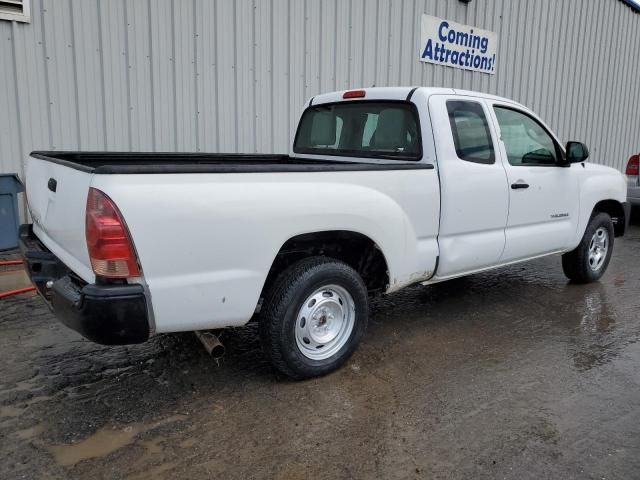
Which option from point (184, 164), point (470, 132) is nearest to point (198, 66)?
point (184, 164)

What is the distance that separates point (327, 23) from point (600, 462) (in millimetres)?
6986

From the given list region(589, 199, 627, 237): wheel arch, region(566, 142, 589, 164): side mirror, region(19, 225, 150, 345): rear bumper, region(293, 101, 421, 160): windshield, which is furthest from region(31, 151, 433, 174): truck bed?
region(589, 199, 627, 237): wheel arch

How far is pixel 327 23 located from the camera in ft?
26.8

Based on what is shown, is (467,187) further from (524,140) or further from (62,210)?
(62,210)

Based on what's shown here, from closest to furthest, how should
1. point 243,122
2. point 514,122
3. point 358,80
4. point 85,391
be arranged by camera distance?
point 85,391 < point 514,122 < point 243,122 < point 358,80

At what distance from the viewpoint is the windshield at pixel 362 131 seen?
428cm

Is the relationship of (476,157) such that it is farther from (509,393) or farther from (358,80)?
(358,80)

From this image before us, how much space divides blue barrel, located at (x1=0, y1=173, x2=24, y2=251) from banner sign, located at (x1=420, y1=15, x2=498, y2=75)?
6577 mm

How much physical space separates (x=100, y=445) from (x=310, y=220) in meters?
1.62

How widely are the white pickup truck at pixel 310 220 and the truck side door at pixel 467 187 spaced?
0.01 metres

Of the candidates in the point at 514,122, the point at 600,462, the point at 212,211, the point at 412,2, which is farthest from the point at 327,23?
the point at 600,462

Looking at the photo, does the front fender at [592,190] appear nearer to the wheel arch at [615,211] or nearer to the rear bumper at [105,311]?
the wheel arch at [615,211]

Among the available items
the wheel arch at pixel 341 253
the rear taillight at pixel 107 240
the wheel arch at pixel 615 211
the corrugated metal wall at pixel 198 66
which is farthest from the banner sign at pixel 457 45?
the rear taillight at pixel 107 240

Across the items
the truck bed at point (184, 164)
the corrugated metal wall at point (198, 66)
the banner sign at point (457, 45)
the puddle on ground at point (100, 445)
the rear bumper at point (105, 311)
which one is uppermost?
the banner sign at point (457, 45)
